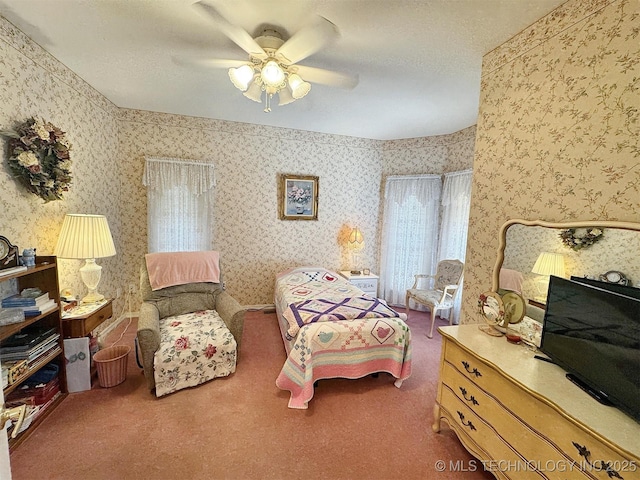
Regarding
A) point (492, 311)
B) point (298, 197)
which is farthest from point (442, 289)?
point (298, 197)

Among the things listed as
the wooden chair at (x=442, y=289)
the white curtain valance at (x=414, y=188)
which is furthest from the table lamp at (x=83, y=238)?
the white curtain valance at (x=414, y=188)

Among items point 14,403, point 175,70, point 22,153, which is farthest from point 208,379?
point 175,70

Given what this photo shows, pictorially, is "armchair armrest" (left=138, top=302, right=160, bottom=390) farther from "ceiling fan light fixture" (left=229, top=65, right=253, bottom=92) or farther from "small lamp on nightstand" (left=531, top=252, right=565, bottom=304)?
"small lamp on nightstand" (left=531, top=252, right=565, bottom=304)

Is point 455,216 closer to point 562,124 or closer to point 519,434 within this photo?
point 562,124

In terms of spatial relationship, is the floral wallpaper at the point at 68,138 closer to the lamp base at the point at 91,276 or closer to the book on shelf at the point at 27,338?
the lamp base at the point at 91,276

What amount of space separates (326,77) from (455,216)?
8.60 ft

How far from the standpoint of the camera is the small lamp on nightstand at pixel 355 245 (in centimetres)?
398

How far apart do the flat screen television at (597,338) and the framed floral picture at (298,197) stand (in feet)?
9.57

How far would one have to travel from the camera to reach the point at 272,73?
167 centimetres

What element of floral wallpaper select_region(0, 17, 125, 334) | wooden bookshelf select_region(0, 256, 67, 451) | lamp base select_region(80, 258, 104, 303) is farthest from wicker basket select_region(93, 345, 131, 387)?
floral wallpaper select_region(0, 17, 125, 334)

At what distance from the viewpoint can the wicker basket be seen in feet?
7.04

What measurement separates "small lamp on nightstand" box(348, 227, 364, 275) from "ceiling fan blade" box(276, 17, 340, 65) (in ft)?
8.47

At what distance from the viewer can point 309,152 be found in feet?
12.7

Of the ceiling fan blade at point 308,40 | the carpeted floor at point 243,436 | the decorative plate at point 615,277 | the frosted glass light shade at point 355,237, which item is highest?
the ceiling fan blade at point 308,40
